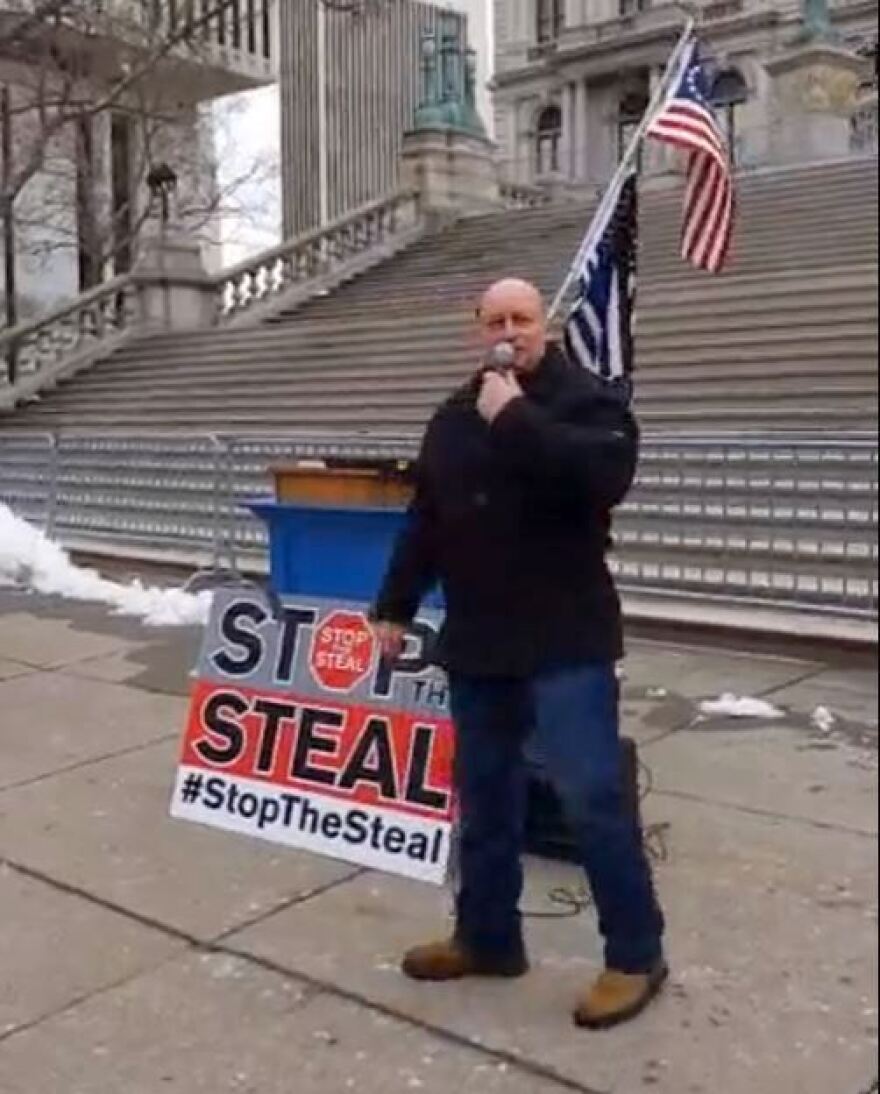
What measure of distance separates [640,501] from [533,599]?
590cm

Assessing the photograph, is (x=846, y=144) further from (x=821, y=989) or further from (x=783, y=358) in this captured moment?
(x=783, y=358)

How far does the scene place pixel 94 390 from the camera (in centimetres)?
1902

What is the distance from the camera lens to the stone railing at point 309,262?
2184 cm

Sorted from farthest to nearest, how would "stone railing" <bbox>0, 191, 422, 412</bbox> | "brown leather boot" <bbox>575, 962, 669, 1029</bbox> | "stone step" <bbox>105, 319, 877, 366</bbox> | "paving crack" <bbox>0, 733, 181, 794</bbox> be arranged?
"stone railing" <bbox>0, 191, 422, 412</bbox>
"stone step" <bbox>105, 319, 877, 366</bbox>
"paving crack" <bbox>0, 733, 181, 794</bbox>
"brown leather boot" <bbox>575, 962, 669, 1029</bbox>

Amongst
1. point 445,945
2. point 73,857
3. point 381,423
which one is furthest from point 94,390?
point 445,945

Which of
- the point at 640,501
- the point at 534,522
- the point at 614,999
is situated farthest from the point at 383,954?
the point at 640,501

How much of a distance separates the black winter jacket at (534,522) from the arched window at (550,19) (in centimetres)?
4961

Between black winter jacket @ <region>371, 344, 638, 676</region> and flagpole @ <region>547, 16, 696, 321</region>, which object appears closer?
black winter jacket @ <region>371, 344, 638, 676</region>

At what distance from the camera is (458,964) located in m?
3.47

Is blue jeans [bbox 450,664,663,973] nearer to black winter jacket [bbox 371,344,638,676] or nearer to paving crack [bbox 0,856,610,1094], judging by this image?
black winter jacket [bbox 371,344,638,676]

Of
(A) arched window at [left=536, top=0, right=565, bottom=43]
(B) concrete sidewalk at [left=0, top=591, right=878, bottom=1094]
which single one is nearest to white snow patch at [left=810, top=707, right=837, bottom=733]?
(B) concrete sidewalk at [left=0, top=591, right=878, bottom=1094]

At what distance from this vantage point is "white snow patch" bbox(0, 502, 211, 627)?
8.98 m

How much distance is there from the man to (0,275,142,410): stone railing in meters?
16.9

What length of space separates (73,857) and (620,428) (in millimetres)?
2551
